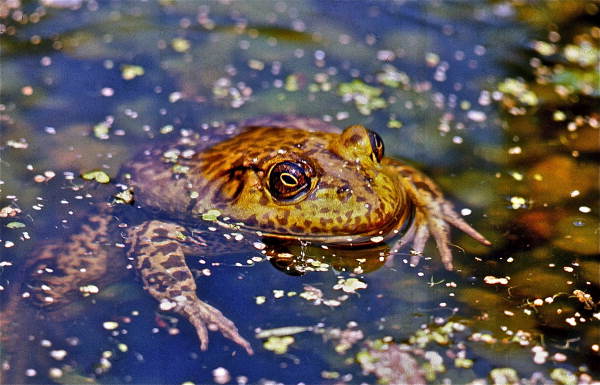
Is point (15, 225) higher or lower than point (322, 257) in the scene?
lower

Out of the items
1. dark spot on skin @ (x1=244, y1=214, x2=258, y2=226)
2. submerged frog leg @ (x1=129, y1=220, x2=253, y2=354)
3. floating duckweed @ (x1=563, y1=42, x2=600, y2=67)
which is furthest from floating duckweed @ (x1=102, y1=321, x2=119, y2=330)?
floating duckweed @ (x1=563, y1=42, x2=600, y2=67)

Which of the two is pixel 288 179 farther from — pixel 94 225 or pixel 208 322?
pixel 94 225

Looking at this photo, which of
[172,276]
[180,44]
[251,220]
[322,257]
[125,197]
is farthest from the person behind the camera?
[180,44]

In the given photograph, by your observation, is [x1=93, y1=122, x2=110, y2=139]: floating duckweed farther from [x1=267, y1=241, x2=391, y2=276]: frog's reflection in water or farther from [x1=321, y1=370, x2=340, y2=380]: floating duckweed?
[x1=321, y1=370, x2=340, y2=380]: floating duckweed

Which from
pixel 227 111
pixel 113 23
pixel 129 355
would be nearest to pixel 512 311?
pixel 129 355

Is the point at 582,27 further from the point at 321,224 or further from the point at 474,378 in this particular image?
the point at 474,378

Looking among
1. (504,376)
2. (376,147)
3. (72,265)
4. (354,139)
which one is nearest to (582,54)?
(376,147)

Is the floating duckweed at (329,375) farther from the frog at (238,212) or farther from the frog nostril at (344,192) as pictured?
the frog nostril at (344,192)
